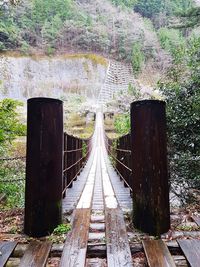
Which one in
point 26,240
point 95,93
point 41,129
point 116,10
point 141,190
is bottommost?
point 26,240

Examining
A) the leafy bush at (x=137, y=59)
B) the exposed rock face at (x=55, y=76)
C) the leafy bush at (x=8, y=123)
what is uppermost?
the leafy bush at (x=137, y=59)

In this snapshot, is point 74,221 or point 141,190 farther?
point 74,221

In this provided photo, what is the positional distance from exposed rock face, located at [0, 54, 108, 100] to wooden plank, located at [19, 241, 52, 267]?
107ft

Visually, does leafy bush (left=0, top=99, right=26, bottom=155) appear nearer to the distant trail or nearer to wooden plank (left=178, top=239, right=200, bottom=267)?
the distant trail

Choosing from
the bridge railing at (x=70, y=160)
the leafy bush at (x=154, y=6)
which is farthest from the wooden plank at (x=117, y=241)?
the leafy bush at (x=154, y=6)

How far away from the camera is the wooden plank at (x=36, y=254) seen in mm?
1807

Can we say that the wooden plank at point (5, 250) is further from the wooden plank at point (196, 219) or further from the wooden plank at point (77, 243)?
the wooden plank at point (196, 219)

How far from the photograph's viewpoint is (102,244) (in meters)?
2.12

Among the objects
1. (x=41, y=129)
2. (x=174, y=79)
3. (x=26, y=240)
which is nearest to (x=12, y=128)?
(x=41, y=129)

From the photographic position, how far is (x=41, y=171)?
242 cm

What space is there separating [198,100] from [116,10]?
175ft

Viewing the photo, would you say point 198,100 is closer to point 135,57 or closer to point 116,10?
point 135,57

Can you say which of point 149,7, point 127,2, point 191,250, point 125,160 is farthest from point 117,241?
point 149,7

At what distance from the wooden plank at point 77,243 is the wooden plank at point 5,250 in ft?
1.28
